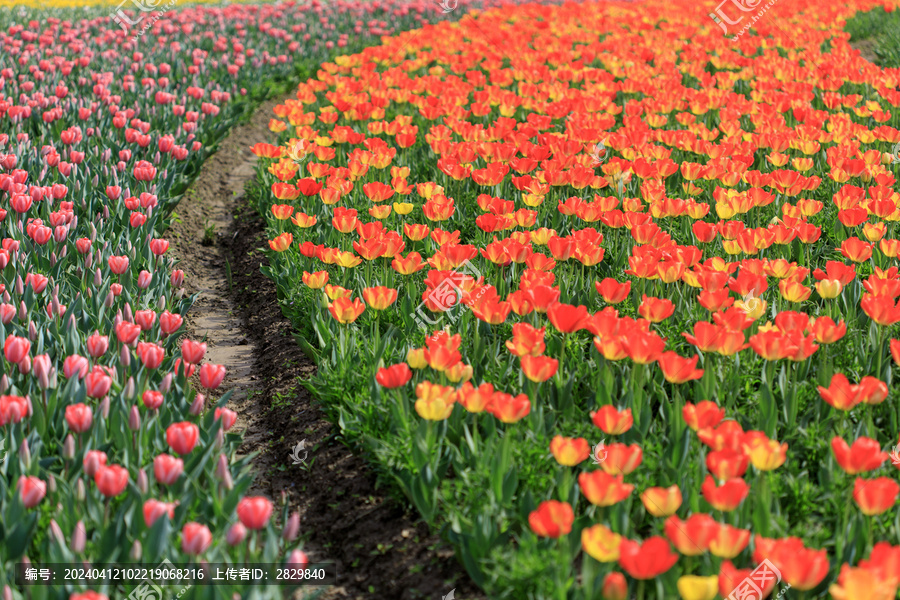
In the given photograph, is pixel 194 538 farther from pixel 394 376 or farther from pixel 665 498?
pixel 665 498

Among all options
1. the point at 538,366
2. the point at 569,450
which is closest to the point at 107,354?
the point at 538,366

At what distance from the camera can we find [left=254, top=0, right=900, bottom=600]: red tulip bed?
229cm

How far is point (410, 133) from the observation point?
5.82m

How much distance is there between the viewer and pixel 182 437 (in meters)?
2.52

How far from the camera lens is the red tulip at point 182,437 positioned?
2.51 meters

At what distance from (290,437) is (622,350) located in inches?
64.0

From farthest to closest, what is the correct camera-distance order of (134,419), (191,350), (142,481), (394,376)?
1. (191,350)
2. (394,376)
3. (134,419)
4. (142,481)

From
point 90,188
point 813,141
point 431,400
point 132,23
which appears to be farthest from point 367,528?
point 132,23

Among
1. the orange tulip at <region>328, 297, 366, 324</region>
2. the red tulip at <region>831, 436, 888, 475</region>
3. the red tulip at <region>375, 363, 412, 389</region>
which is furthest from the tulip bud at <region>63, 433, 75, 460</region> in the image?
the red tulip at <region>831, 436, 888, 475</region>

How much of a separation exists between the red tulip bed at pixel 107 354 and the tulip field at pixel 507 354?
16mm

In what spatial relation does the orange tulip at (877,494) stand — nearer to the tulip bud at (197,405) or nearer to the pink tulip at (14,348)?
the tulip bud at (197,405)

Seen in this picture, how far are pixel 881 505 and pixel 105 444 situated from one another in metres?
2.38

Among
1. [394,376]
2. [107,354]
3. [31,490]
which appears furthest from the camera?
[107,354]

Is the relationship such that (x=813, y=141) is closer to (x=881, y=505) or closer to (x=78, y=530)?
(x=881, y=505)
